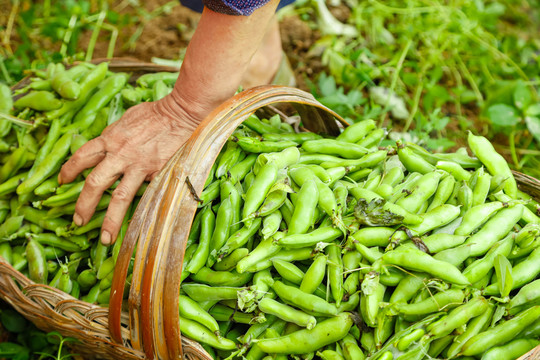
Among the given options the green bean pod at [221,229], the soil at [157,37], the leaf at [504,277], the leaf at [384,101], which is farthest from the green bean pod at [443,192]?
the soil at [157,37]

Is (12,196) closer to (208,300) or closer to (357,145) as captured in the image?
(208,300)

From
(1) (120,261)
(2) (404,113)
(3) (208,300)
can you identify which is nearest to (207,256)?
(3) (208,300)

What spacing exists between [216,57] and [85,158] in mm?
572

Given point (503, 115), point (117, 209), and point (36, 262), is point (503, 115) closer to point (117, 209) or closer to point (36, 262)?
point (117, 209)

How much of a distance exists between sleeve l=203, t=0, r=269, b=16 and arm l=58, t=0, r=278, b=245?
1.2 inches

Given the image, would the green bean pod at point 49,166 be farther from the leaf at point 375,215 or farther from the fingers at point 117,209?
the leaf at point 375,215

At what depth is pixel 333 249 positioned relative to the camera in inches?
52.6

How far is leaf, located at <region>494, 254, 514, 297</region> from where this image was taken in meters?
1.20

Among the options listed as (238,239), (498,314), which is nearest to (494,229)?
(498,314)

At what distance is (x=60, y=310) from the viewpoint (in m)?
1.38

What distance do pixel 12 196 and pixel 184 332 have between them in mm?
971

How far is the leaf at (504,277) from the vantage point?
1.20 meters

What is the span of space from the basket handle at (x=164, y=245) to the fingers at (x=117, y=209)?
21 centimetres

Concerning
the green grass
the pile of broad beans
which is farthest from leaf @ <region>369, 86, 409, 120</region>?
the pile of broad beans
